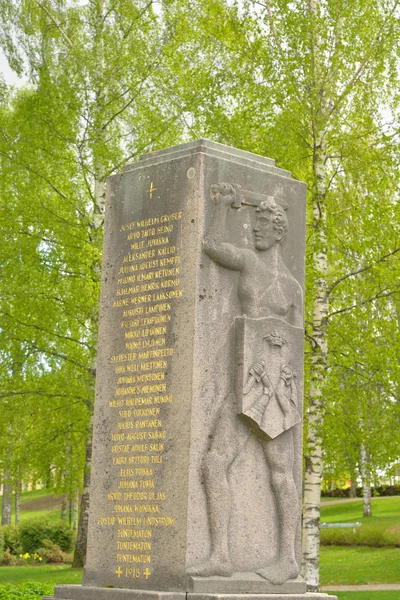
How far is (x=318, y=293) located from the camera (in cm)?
1723

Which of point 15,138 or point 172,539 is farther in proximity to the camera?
point 15,138

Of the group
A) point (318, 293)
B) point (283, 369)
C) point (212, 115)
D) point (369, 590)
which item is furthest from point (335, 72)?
point (283, 369)

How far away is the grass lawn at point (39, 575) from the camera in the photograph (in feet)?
66.6

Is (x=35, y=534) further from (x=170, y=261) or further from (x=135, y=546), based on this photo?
(x=170, y=261)

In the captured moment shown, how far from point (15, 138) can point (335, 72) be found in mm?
7786

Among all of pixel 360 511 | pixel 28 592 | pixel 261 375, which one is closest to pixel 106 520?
pixel 261 375

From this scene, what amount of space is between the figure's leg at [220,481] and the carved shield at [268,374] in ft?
0.41

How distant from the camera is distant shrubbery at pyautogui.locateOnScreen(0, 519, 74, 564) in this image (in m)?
27.8

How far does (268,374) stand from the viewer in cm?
836

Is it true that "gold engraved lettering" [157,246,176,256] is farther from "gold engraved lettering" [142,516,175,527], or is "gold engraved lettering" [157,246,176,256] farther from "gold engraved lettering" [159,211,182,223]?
"gold engraved lettering" [142,516,175,527]

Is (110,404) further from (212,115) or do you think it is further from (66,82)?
(66,82)

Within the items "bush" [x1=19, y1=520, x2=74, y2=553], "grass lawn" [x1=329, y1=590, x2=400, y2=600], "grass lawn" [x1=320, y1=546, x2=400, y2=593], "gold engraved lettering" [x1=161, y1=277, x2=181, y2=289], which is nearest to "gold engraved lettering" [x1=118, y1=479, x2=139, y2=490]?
"gold engraved lettering" [x1=161, y1=277, x2=181, y2=289]

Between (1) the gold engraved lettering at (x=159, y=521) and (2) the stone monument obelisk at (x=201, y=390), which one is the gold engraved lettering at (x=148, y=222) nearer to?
(2) the stone monument obelisk at (x=201, y=390)

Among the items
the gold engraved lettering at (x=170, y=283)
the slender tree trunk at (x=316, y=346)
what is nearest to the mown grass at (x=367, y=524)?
the slender tree trunk at (x=316, y=346)
